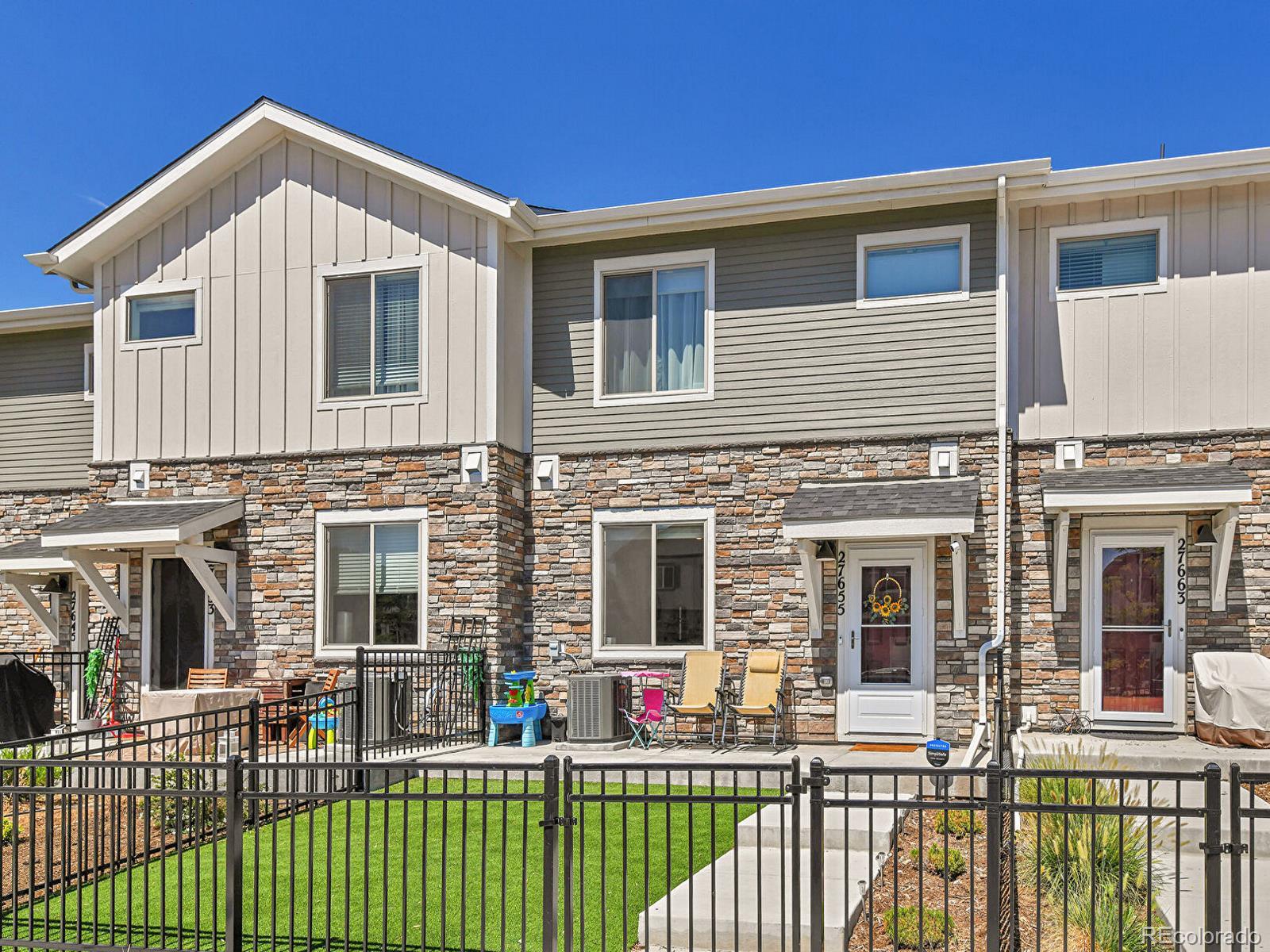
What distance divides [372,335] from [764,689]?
5625 millimetres

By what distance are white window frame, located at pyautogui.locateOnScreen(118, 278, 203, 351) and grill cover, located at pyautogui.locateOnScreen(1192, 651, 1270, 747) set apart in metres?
10.9

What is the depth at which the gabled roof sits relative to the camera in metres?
12.6

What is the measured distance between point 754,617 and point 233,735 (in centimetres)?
544

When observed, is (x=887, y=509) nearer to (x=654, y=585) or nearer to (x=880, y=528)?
(x=880, y=528)

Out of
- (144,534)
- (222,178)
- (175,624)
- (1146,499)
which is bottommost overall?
(175,624)

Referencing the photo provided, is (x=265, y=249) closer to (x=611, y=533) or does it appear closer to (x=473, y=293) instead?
(x=473, y=293)

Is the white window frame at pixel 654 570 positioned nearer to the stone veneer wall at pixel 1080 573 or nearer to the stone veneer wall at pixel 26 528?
the stone veneer wall at pixel 1080 573

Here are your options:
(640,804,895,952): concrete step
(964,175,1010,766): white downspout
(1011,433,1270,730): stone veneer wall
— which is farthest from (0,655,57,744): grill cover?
(1011,433,1270,730): stone veneer wall

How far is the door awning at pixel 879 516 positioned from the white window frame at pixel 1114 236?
2098mm

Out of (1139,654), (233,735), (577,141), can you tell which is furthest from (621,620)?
(577,141)

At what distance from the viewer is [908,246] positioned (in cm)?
1217

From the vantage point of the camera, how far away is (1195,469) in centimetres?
1097

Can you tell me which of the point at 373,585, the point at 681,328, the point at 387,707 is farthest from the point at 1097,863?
the point at 373,585

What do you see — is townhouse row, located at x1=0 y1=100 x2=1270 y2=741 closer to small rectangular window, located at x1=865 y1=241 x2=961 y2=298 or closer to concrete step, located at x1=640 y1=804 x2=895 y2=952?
small rectangular window, located at x1=865 y1=241 x2=961 y2=298
